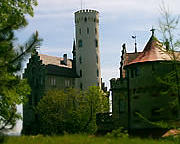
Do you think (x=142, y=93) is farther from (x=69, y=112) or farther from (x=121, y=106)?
(x=69, y=112)

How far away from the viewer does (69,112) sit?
137 ft

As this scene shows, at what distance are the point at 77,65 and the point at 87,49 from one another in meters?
3.76

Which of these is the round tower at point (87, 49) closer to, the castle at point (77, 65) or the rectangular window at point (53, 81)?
the castle at point (77, 65)

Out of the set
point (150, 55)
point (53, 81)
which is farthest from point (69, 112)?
point (150, 55)

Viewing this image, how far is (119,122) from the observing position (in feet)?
111

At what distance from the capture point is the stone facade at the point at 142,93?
3006 cm

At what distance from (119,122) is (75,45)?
3196cm

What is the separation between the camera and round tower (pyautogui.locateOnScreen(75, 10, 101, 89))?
59.4 metres

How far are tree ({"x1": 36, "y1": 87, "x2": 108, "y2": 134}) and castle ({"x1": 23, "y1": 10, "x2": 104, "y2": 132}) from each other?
37.4 feet

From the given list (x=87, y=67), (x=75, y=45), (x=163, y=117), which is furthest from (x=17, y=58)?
(x=75, y=45)

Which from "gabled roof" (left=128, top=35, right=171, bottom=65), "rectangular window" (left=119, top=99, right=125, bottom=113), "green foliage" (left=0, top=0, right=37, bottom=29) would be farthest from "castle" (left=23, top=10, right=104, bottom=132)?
"green foliage" (left=0, top=0, right=37, bottom=29)

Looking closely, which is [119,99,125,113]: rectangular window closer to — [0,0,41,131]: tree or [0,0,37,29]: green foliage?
[0,0,37,29]: green foliage

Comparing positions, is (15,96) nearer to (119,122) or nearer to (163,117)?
(163,117)

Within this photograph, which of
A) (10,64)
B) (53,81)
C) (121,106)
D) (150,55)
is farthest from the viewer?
(53,81)
